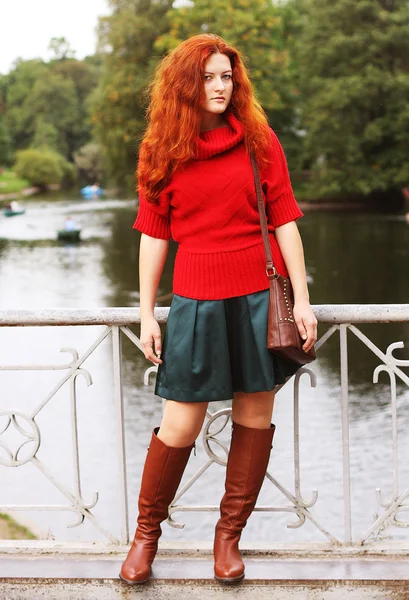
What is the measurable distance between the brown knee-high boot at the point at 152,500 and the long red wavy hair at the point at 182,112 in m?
0.80

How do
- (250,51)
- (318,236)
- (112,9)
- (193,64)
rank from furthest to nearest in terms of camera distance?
(112,9) → (250,51) → (318,236) → (193,64)

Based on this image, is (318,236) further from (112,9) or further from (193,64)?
(193,64)

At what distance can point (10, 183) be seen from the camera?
249 ft

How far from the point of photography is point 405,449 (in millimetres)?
10195

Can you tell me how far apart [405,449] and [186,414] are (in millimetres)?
7938

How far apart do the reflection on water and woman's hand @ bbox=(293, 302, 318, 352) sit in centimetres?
555

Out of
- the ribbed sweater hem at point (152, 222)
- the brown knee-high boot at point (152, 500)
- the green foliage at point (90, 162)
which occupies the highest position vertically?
the ribbed sweater hem at point (152, 222)

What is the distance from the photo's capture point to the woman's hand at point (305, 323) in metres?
2.69

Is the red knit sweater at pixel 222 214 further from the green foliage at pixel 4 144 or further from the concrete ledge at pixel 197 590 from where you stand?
the green foliage at pixel 4 144

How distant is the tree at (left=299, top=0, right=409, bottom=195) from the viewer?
134 ft

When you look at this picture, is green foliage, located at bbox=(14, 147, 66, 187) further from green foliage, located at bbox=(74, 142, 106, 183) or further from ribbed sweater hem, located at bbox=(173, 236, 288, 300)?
ribbed sweater hem, located at bbox=(173, 236, 288, 300)

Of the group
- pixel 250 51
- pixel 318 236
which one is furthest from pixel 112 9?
pixel 318 236

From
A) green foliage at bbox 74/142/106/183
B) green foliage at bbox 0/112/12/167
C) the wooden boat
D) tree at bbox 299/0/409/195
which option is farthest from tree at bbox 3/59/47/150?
the wooden boat

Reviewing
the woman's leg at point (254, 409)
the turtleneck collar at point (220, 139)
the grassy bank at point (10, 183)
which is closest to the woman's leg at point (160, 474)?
the woman's leg at point (254, 409)
